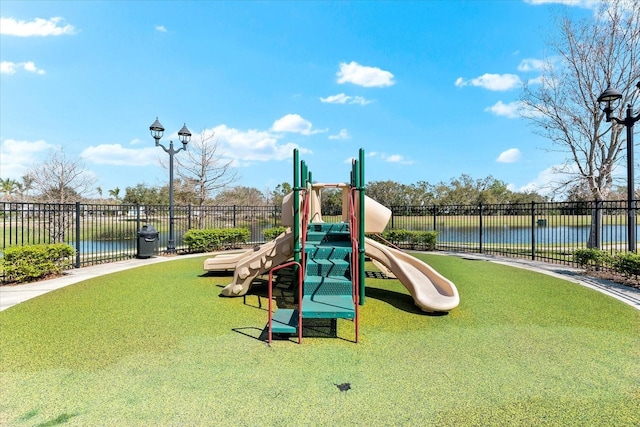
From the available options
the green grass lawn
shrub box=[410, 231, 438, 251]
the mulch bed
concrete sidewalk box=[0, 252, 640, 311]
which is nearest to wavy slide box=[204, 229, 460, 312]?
the green grass lawn

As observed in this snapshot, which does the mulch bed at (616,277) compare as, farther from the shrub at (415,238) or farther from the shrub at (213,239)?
the shrub at (213,239)

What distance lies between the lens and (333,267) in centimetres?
516

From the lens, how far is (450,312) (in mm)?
5305

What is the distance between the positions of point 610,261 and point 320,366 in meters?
8.29

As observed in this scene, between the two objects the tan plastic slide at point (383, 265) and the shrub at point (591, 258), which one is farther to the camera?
the shrub at point (591, 258)

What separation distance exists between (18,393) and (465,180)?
208ft

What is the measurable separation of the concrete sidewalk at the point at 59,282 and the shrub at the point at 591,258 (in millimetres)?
12226

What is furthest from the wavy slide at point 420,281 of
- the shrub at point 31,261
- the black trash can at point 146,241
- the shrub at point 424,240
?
the black trash can at point 146,241

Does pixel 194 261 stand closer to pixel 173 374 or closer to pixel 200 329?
pixel 200 329

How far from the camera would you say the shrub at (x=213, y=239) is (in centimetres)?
1317

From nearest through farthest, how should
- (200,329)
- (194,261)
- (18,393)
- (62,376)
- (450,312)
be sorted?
(18,393), (62,376), (200,329), (450,312), (194,261)

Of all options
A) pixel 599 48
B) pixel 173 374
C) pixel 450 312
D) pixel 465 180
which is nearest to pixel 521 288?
pixel 450 312

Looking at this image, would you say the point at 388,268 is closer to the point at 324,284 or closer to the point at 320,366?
the point at 324,284

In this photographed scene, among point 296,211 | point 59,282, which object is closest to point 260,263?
point 296,211
